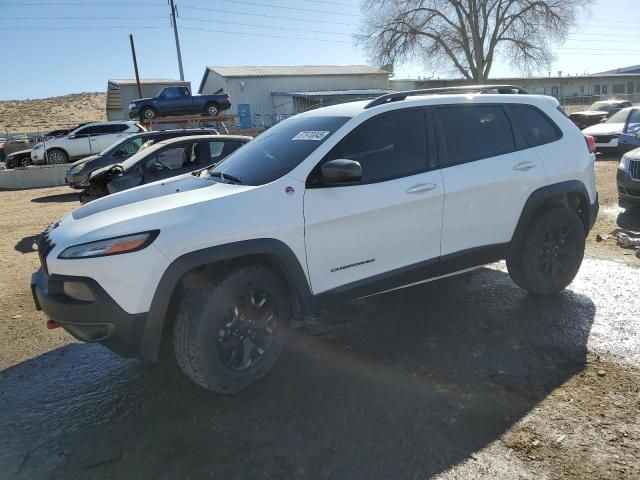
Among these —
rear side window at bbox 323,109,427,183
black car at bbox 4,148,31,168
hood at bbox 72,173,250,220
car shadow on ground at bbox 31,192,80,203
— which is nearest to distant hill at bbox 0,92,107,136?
black car at bbox 4,148,31,168

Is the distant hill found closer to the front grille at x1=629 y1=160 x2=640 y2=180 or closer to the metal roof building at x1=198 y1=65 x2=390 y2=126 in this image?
the metal roof building at x1=198 y1=65 x2=390 y2=126

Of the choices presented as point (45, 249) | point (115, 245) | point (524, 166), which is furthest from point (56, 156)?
point (524, 166)

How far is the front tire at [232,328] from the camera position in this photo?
9.57 feet

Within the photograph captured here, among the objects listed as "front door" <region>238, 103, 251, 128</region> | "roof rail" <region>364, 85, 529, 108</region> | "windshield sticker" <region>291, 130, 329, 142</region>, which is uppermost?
"front door" <region>238, 103, 251, 128</region>

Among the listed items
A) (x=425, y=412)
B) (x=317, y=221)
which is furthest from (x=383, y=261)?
(x=425, y=412)

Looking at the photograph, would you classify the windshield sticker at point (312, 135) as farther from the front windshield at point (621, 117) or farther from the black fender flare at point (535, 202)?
Result: the front windshield at point (621, 117)

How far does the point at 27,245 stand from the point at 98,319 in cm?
609

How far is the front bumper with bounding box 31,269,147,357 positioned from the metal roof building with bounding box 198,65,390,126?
3253 cm

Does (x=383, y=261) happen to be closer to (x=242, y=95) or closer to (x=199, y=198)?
(x=199, y=198)

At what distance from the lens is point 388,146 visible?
12.0 feet

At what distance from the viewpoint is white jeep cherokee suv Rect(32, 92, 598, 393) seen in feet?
9.27

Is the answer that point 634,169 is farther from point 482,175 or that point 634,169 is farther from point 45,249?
point 45,249

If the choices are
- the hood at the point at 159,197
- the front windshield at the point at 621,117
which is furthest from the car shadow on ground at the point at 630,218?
the front windshield at the point at 621,117

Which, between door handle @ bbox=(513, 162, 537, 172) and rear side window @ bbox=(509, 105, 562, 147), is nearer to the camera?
door handle @ bbox=(513, 162, 537, 172)
